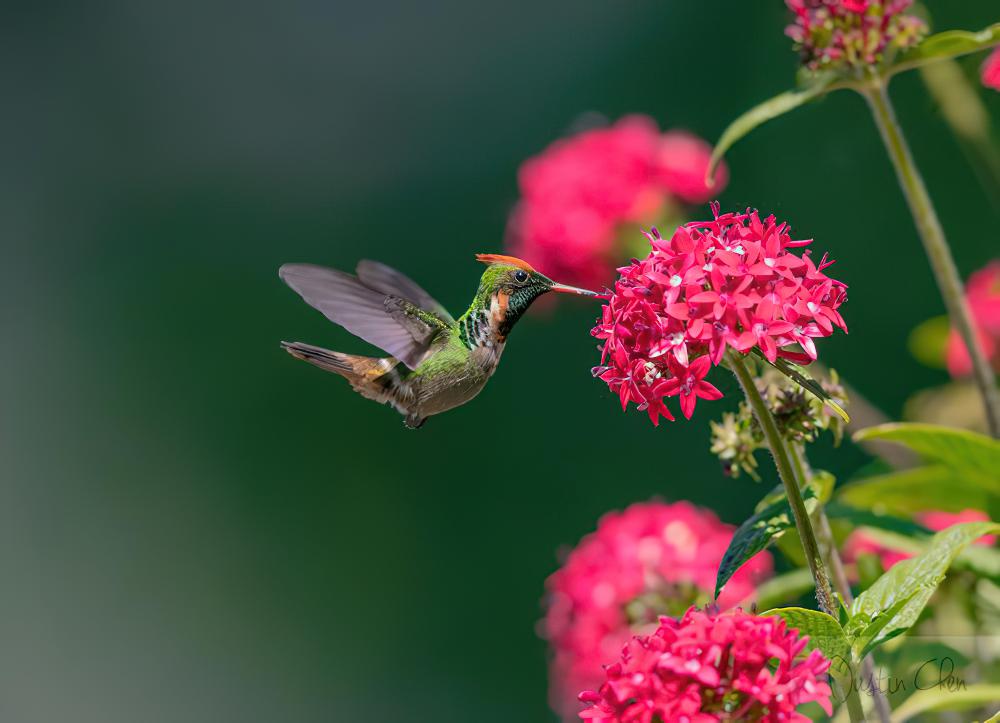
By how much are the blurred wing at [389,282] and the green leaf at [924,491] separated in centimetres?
46

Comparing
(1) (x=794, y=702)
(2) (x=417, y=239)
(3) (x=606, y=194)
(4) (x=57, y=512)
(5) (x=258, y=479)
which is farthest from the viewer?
(4) (x=57, y=512)

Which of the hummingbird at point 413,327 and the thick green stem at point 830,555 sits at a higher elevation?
the hummingbird at point 413,327

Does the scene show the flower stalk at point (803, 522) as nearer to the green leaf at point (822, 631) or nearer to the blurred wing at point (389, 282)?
the green leaf at point (822, 631)

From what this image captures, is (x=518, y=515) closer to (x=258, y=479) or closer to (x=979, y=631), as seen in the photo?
Result: (x=258, y=479)

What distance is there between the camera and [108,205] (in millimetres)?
5191

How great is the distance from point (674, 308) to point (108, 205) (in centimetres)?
484

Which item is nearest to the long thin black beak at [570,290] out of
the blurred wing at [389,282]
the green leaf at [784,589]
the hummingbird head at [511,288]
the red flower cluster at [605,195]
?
the hummingbird head at [511,288]

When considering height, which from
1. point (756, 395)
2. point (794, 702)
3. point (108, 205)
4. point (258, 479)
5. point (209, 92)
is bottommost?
point (794, 702)

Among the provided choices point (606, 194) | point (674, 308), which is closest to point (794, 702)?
point (674, 308)

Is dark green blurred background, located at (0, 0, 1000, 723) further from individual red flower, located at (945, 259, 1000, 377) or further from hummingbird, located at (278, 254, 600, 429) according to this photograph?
hummingbird, located at (278, 254, 600, 429)

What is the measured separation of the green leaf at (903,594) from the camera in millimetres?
761

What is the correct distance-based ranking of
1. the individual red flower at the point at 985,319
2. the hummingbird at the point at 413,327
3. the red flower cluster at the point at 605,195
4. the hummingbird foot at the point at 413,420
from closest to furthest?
1. the hummingbird at the point at 413,327
2. the hummingbird foot at the point at 413,420
3. the individual red flower at the point at 985,319
4. the red flower cluster at the point at 605,195

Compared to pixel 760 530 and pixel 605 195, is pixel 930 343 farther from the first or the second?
pixel 760 530

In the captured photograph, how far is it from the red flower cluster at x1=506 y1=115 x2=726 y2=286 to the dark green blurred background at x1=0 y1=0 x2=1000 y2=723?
1.67 metres
